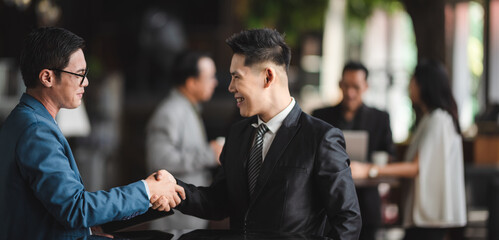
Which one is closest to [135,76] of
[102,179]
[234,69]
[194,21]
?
[194,21]

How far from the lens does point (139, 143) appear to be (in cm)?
1370

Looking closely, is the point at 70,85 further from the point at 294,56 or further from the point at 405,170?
the point at 294,56

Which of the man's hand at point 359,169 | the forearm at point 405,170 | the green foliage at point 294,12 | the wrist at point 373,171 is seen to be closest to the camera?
the forearm at point 405,170

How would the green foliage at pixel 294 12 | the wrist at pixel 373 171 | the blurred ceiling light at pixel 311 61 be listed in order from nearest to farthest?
the wrist at pixel 373 171 → the green foliage at pixel 294 12 → the blurred ceiling light at pixel 311 61

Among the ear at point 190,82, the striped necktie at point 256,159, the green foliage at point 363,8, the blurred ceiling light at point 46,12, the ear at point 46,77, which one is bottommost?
the striped necktie at point 256,159

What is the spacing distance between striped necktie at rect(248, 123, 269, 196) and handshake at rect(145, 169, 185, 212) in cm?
30

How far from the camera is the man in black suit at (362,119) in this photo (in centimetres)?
442

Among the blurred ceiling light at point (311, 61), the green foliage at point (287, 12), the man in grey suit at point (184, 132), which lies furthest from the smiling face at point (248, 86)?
the blurred ceiling light at point (311, 61)

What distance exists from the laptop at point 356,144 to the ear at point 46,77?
2.35 meters

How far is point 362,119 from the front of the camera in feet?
14.8

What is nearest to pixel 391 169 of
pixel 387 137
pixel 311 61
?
pixel 387 137

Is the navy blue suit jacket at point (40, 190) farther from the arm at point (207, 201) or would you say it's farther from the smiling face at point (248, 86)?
the smiling face at point (248, 86)

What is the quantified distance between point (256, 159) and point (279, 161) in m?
0.14

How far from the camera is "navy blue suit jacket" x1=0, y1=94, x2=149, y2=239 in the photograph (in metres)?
2.05
